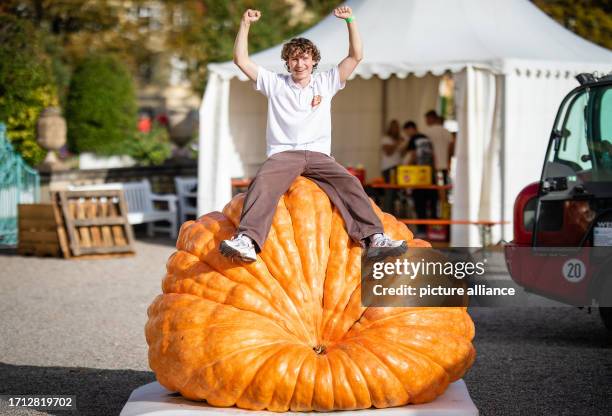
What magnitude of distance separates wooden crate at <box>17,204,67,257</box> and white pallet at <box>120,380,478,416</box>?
8.99 metres

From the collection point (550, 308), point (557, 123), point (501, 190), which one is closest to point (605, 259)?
point (557, 123)

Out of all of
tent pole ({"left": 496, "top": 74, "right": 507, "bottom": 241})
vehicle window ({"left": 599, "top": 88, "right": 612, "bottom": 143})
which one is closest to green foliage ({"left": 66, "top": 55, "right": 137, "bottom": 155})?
tent pole ({"left": 496, "top": 74, "right": 507, "bottom": 241})

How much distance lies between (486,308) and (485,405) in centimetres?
419

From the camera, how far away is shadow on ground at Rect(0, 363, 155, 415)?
6270mm

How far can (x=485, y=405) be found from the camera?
245 inches

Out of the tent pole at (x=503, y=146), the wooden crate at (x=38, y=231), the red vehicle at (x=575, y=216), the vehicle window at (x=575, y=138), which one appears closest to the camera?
the red vehicle at (x=575, y=216)

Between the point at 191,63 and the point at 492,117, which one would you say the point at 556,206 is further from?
the point at 191,63

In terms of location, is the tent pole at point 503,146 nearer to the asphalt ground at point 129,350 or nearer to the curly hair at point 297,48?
the asphalt ground at point 129,350

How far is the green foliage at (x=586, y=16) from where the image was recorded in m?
24.6

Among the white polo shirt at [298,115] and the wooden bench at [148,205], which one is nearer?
the white polo shirt at [298,115]

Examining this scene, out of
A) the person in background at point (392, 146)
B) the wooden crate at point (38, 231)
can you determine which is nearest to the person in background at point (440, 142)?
the person in background at point (392, 146)

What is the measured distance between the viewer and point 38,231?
1423 cm

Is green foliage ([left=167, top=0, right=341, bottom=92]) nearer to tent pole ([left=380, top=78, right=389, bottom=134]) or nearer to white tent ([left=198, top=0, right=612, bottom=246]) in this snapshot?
tent pole ([left=380, top=78, right=389, bottom=134])

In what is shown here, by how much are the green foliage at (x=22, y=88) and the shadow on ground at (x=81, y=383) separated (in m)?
12.6
